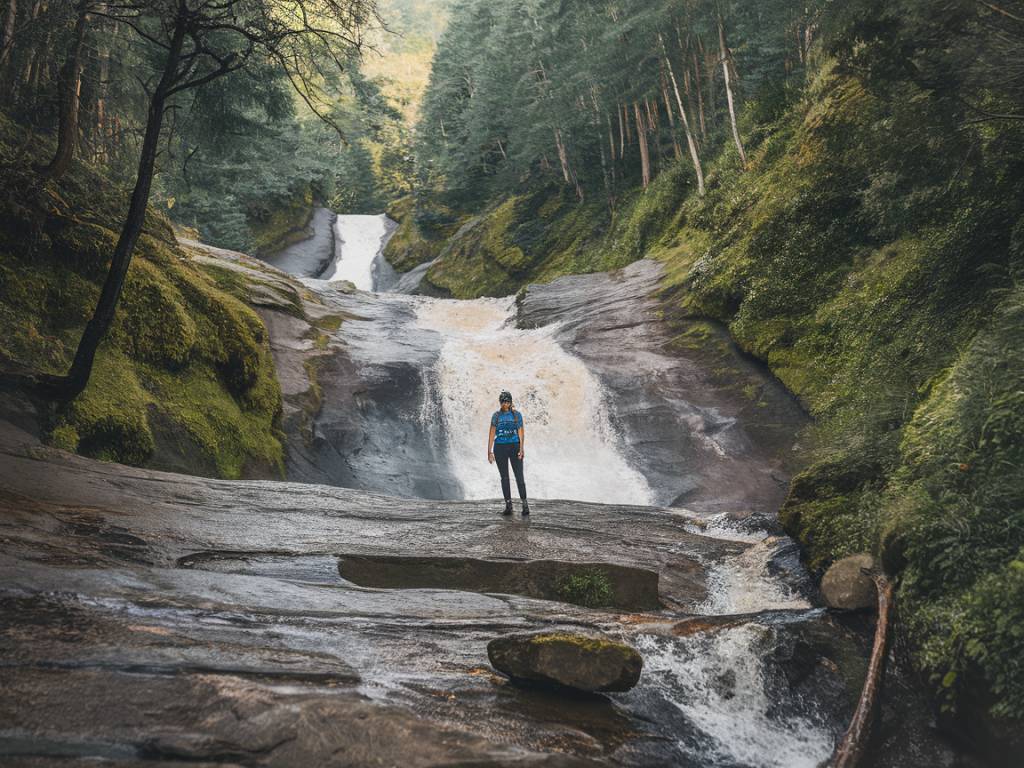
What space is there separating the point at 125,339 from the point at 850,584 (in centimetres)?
1128

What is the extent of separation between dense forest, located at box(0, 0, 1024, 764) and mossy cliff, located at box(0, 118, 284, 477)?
0.04 meters

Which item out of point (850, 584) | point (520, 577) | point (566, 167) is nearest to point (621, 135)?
point (566, 167)

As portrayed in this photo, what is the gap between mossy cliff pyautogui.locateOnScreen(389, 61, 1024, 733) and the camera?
229 inches

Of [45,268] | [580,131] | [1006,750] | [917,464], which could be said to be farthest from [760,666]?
[580,131]

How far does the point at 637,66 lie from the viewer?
30312 mm

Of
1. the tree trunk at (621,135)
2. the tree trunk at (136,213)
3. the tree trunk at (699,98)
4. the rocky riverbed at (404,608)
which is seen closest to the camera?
the rocky riverbed at (404,608)

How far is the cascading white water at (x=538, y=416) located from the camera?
1642 cm

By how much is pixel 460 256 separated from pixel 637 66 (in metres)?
14.1

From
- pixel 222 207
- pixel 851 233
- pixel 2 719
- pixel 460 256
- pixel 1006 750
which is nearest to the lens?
pixel 2 719

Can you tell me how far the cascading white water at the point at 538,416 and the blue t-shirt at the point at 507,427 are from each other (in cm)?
603

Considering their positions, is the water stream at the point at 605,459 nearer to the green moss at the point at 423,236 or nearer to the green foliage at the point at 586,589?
the green foliage at the point at 586,589

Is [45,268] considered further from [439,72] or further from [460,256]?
[439,72]

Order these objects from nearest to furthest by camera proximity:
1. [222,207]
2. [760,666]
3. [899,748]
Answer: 1. [899,748]
2. [760,666]
3. [222,207]

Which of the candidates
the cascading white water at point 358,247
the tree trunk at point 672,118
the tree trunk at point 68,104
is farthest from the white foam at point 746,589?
the cascading white water at point 358,247
